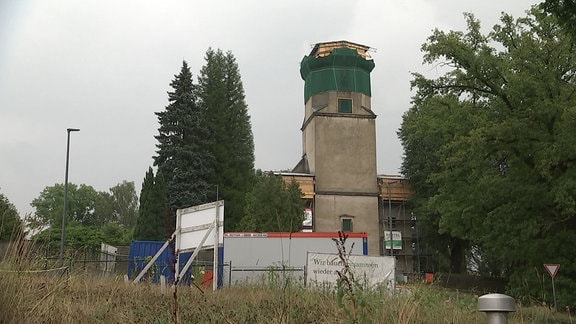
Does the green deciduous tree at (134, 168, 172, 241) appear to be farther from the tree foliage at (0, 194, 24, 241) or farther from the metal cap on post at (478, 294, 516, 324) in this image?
the metal cap on post at (478, 294, 516, 324)

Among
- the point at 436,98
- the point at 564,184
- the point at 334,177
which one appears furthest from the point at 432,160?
the point at 564,184

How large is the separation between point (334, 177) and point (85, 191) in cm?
5819

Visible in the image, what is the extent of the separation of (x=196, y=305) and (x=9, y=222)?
234cm

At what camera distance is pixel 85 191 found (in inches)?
4011

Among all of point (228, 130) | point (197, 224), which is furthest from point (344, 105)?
point (197, 224)

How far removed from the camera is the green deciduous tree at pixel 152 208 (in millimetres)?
50250

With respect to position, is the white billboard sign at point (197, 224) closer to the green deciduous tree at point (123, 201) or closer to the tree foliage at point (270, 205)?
the tree foliage at point (270, 205)

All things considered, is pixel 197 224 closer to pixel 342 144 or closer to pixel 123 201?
pixel 342 144

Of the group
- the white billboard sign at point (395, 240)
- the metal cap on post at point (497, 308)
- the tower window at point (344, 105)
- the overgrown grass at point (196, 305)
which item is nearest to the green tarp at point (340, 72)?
the tower window at point (344, 105)

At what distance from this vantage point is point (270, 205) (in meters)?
44.6

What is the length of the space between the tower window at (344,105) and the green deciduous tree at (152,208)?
18425 millimetres

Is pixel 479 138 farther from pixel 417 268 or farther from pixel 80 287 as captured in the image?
pixel 417 268

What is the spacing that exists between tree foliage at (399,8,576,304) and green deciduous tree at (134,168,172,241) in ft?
87.1

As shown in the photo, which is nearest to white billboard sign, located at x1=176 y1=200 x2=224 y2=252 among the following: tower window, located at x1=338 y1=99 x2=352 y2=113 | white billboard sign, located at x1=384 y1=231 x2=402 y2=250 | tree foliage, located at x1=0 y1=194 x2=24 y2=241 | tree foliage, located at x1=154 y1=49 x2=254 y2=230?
tree foliage, located at x1=0 y1=194 x2=24 y2=241
